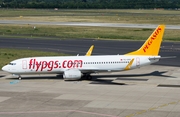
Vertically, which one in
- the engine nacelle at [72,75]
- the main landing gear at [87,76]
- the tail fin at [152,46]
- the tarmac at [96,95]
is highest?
the tail fin at [152,46]

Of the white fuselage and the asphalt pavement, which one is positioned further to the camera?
the asphalt pavement

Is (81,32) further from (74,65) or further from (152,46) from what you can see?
(74,65)

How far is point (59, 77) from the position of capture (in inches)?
2699

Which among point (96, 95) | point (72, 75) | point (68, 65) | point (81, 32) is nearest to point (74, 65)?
point (68, 65)

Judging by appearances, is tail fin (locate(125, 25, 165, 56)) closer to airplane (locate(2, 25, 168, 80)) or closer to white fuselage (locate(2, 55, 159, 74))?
airplane (locate(2, 25, 168, 80))

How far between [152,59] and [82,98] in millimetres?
17105

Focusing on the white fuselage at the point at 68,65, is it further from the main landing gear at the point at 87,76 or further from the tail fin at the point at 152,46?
the tail fin at the point at 152,46

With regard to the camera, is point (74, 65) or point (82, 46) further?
point (82, 46)

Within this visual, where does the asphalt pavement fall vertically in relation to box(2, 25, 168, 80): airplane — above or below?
below

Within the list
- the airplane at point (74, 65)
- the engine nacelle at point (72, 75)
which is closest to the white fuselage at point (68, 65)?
the airplane at point (74, 65)

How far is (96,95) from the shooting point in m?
55.7

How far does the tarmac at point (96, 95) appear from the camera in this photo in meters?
47.6

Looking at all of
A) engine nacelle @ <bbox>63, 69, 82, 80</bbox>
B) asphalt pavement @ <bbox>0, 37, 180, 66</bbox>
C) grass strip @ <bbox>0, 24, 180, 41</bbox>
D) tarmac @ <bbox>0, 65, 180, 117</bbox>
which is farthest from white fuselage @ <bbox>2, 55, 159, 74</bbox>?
grass strip @ <bbox>0, 24, 180, 41</bbox>

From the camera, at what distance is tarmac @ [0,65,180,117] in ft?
156
